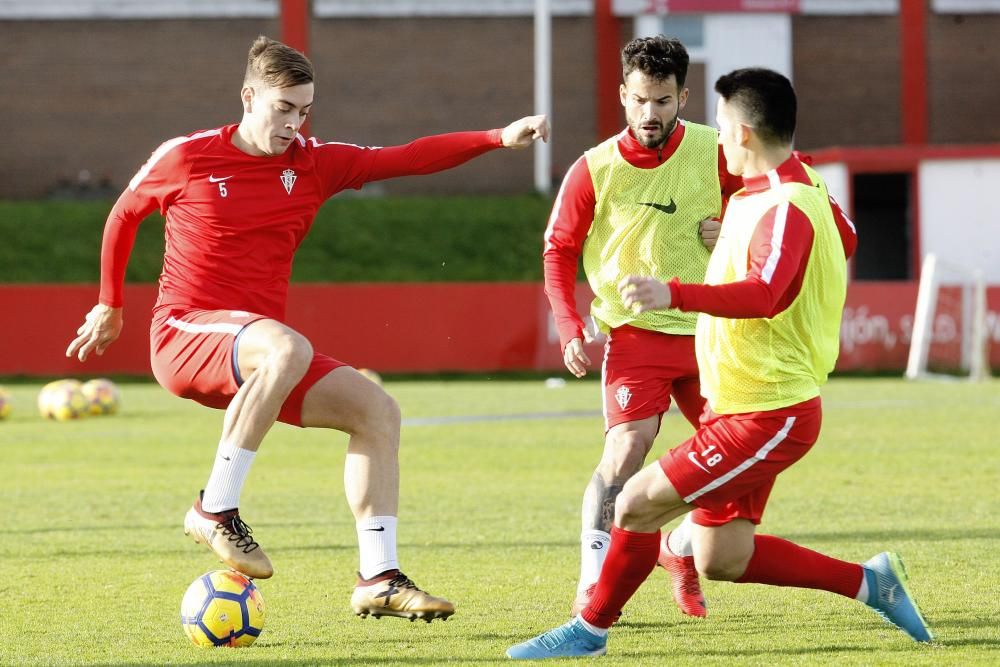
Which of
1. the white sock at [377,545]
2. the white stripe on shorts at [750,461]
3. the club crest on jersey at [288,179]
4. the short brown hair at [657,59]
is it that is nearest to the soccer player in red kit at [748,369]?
the white stripe on shorts at [750,461]

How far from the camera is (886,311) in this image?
86.8 ft

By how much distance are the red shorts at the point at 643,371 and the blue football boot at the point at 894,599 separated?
1200mm

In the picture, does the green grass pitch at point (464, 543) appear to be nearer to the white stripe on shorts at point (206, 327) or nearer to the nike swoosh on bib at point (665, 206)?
the white stripe on shorts at point (206, 327)

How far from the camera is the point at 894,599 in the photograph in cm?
565

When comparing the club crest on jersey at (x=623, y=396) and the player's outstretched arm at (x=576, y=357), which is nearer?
the player's outstretched arm at (x=576, y=357)

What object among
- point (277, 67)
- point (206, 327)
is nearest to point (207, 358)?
point (206, 327)

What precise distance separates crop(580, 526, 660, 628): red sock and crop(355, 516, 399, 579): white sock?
81 centimetres

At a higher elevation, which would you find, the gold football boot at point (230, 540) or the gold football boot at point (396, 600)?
the gold football boot at point (230, 540)

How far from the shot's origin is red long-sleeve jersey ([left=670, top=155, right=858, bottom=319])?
481 cm

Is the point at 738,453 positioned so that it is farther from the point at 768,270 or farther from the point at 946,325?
the point at 946,325

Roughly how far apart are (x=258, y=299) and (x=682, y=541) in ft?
6.74

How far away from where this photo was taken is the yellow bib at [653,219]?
6.61 metres

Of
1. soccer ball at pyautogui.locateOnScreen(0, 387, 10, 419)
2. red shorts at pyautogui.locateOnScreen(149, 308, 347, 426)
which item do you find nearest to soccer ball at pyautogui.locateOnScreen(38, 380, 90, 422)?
soccer ball at pyautogui.locateOnScreen(0, 387, 10, 419)

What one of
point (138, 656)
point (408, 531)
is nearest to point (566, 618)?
point (138, 656)
